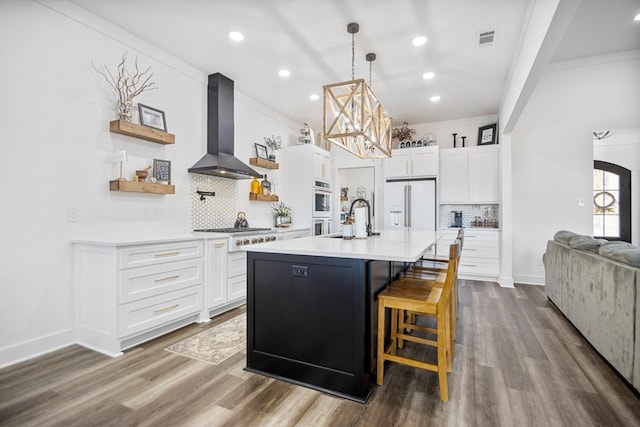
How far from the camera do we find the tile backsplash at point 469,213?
5.50 metres

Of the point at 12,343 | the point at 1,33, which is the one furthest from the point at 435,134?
the point at 12,343

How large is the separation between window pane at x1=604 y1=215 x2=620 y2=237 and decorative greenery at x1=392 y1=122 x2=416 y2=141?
3.22m

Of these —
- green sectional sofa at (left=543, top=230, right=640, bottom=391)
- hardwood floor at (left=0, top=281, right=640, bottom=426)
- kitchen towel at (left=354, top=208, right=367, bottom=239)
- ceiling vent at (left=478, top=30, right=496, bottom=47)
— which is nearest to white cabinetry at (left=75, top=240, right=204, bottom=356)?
hardwood floor at (left=0, top=281, right=640, bottom=426)

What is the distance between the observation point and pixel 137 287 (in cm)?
253

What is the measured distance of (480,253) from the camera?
512 cm

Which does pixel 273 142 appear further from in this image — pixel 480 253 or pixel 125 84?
pixel 480 253

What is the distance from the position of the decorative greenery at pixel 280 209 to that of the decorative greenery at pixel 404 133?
2588 mm

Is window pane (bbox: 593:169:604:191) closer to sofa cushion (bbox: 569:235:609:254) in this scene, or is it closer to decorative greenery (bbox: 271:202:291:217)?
sofa cushion (bbox: 569:235:609:254)

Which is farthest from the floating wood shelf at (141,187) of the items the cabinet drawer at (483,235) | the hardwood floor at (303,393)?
the cabinet drawer at (483,235)

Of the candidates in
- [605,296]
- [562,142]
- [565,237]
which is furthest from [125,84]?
[562,142]

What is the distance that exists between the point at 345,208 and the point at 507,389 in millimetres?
5194

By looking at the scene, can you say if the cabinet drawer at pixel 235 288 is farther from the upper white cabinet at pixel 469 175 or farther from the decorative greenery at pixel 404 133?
the decorative greenery at pixel 404 133

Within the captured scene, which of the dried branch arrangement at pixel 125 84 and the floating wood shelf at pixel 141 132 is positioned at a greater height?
the dried branch arrangement at pixel 125 84

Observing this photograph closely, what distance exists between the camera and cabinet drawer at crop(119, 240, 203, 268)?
8.04 ft
